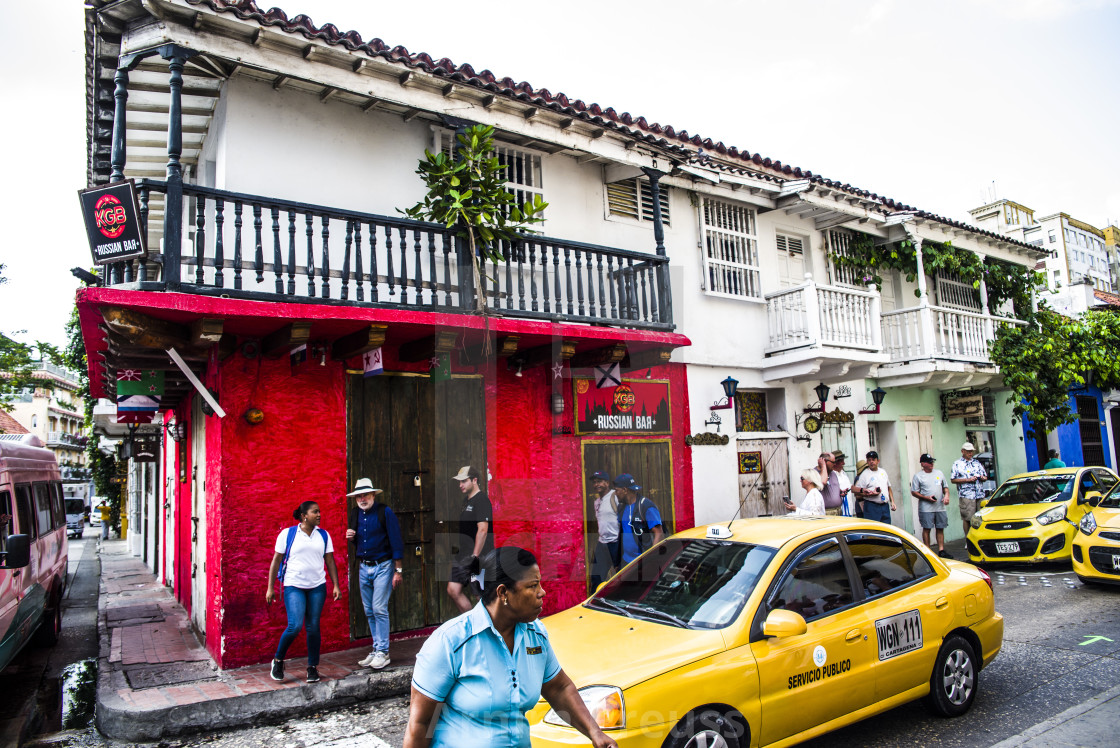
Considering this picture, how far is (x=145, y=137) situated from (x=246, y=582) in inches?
239

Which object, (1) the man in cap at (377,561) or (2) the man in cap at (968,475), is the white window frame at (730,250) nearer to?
(2) the man in cap at (968,475)

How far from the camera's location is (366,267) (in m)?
8.45

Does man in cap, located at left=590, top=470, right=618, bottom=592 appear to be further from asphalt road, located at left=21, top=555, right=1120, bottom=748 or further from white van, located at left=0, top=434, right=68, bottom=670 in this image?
white van, located at left=0, top=434, right=68, bottom=670

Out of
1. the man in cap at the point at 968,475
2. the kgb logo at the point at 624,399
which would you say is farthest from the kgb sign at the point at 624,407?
the man in cap at the point at 968,475

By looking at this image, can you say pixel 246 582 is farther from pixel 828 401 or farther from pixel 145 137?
pixel 828 401

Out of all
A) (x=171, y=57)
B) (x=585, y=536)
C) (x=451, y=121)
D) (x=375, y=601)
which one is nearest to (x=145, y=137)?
(x=171, y=57)

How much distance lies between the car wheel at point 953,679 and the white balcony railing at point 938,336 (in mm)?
8883

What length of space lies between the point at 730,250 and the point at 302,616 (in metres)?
8.65

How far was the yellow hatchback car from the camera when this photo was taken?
153 inches

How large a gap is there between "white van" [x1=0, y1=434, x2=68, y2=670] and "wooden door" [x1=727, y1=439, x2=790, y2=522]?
29.5 ft

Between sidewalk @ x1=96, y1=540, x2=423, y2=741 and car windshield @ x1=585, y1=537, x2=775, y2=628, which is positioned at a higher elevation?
car windshield @ x1=585, y1=537, x2=775, y2=628

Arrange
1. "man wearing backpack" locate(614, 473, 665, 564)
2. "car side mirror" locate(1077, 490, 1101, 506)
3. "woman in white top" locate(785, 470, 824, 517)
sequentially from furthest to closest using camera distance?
"car side mirror" locate(1077, 490, 1101, 506) < "woman in white top" locate(785, 470, 824, 517) < "man wearing backpack" locate(614, 473, 665, 564)

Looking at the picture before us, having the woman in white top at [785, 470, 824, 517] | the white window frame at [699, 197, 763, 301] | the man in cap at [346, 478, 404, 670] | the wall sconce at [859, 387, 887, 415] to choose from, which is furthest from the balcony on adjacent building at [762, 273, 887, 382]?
the man in cap at [346, 478, 404, 670]

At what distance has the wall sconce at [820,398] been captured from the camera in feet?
39.2
